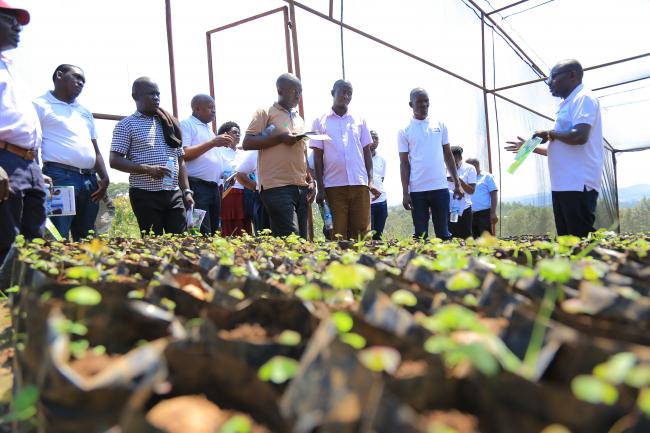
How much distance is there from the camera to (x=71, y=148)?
13.5ft

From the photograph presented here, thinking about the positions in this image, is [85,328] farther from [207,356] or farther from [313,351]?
[313,351]

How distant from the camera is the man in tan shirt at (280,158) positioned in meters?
4.11

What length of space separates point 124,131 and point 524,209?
1127 centimetres

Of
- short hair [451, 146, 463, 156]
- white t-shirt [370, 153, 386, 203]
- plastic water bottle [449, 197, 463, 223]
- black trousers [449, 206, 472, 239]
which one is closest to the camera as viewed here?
plastic water bottle [449, 197, 463, 223]

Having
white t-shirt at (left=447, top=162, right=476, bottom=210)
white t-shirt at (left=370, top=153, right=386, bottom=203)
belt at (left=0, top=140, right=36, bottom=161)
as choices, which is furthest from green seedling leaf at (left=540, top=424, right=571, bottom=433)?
white t-shirt at (left=447, top=162, right=476, bottom=210)

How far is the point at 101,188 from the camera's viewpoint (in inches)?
170

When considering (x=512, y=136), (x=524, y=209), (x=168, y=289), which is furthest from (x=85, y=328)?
(x=524, y=209)

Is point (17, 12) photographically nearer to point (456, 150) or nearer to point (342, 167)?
point (342, 167)

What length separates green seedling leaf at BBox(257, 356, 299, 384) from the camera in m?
0.59

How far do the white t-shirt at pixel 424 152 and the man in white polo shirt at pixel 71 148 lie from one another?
305cm

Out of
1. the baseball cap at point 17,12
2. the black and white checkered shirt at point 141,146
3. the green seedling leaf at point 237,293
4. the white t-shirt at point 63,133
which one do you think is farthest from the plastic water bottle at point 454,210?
the green seedling leaf at point 237,293

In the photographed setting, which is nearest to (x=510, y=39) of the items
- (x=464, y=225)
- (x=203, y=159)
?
(x=464, y=225)

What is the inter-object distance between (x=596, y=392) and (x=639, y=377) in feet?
0.20

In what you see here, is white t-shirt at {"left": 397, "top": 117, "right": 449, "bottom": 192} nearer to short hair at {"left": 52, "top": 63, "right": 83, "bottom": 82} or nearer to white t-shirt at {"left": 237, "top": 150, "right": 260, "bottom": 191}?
white t-shirt at {"left": 237, "top": 150, "right": 260, "bottom": 191}
